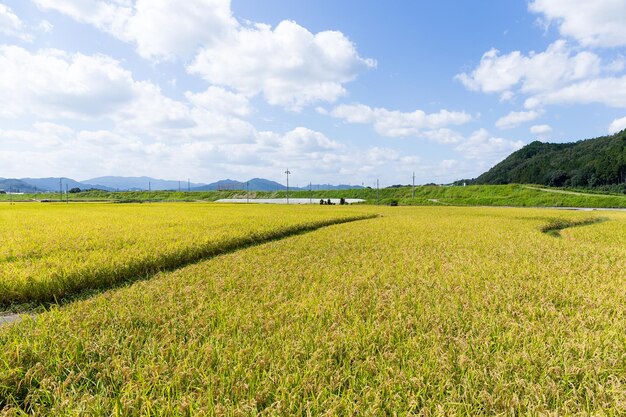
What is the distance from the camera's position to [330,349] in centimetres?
312

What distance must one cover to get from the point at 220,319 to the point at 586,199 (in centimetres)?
6505

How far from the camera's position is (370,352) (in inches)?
125

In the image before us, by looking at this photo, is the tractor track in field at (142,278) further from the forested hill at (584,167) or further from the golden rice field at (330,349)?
the forested hill at (584,167)

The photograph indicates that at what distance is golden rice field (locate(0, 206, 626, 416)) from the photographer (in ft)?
7.92

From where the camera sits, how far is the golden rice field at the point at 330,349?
2.41 meters

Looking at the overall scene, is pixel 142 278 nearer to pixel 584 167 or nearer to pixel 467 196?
pixel 467 196

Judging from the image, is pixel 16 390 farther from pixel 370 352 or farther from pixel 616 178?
pixel 616 178

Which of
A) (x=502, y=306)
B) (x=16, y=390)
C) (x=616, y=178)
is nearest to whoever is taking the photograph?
(x=16, y=390)

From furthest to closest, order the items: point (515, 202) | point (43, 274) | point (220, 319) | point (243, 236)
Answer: point (515, 202), point (243, 236), point (43, 274), point (220, 319)

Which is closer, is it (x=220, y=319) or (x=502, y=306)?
(x=220, y=319)

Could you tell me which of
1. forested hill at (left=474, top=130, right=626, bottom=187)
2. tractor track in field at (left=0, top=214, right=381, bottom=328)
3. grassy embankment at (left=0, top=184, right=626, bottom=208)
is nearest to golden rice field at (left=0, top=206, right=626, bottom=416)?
tractor track in field at (left=0, top=214, right=381, bottom=328)

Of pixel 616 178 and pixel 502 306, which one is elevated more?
pixel 616 178

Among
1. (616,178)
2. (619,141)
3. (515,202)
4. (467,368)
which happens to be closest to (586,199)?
(515,202)

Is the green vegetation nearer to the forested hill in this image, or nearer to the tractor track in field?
the tractor track in field
